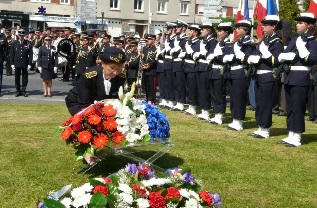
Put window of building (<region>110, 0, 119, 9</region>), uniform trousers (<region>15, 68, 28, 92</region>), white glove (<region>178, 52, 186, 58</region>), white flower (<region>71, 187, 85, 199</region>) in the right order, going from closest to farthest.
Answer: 1. white flower (<region>71, 187, 85, 199</region>)
2. white glove (<region>178, 52, 186, 58</region>)
3. uniform trousers (<region>15, 68, 28, 92</region>)
4. window of building (<region>110, 0, 119, 9</region>)

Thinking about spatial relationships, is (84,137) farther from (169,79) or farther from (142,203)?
(169,79)

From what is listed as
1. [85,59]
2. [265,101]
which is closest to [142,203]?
[265,101]

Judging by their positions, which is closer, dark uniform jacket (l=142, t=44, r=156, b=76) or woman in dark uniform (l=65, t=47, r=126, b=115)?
woman in dark uniform (l=65, t=47, r=126, b=115)

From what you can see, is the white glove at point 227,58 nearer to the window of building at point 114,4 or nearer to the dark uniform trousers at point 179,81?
the dark uniform trousers at point 179,81

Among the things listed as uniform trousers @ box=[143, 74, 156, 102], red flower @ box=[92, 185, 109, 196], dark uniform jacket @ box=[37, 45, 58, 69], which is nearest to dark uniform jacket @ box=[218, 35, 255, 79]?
uniform trousers @ box=[143, 74, 156, 102]

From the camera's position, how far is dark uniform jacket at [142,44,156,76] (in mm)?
17406

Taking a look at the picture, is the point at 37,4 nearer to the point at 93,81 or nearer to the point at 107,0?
the point at 107,0

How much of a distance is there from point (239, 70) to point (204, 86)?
2.15 m

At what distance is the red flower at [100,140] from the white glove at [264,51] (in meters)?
4.66

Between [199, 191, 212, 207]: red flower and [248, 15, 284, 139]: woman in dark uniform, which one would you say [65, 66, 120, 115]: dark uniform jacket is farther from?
[248, 15, 284, 139]: woman in dark uniform

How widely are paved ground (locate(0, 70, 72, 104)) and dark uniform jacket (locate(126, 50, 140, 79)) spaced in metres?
2.24

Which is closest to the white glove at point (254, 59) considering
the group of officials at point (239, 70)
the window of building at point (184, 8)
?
the group of officials at point (239, 70)

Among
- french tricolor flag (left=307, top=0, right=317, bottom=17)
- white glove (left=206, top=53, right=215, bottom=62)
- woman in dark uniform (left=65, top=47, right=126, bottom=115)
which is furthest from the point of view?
french tricolor flag (left=307, top=0, right=317, bottom=17)

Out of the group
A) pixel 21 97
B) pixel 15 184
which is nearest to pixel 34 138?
pixel 15 184
